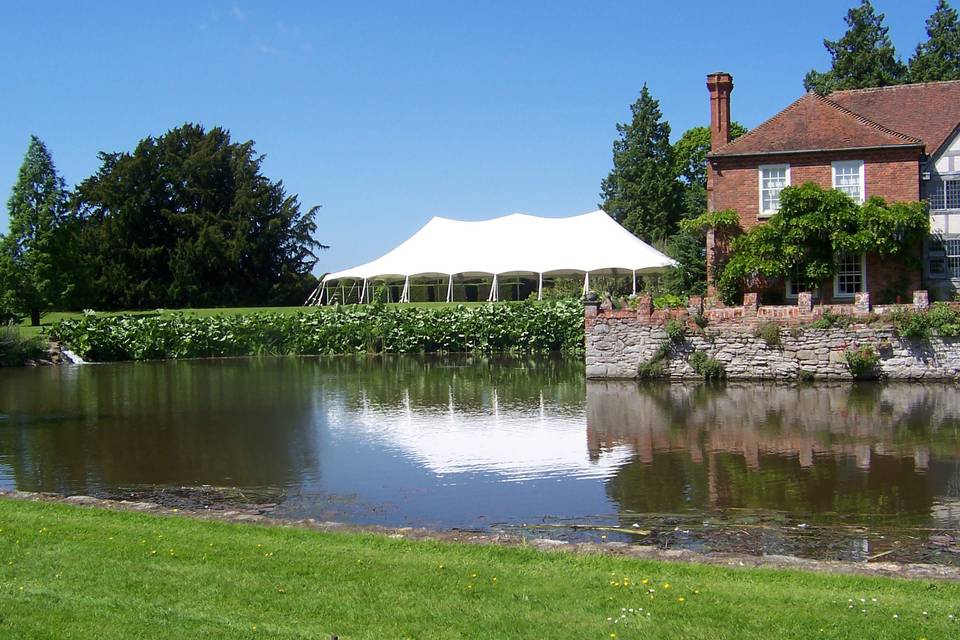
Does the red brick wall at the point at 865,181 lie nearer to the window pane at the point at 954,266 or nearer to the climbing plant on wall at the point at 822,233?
the climbing plant on wall at the point at 822,233

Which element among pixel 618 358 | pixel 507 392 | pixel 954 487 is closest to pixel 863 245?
pixel 618 358

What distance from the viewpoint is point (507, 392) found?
66.4 feet

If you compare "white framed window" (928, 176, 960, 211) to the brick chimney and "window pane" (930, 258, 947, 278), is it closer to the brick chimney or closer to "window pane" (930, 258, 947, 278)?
"window pane" (930, 258, 947, 278)

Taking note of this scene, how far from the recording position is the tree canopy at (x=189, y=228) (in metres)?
50.9

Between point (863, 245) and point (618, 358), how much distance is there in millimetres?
7588

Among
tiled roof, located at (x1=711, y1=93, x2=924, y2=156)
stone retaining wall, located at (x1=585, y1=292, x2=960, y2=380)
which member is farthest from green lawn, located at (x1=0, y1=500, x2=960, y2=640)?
tiled roof, located at (x1=711, y1=93, x2=924, y2=156)

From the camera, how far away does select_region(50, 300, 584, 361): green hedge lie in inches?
1270

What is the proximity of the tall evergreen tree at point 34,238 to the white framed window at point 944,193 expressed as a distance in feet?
109

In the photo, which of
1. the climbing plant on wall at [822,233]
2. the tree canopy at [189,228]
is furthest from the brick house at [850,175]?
the tree canopy at [189,228]

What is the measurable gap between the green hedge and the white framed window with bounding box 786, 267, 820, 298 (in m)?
7.80

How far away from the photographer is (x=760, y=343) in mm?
20469

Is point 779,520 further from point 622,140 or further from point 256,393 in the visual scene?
point 622,140

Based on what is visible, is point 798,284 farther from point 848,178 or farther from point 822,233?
point 848,178

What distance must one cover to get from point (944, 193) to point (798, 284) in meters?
4.89
